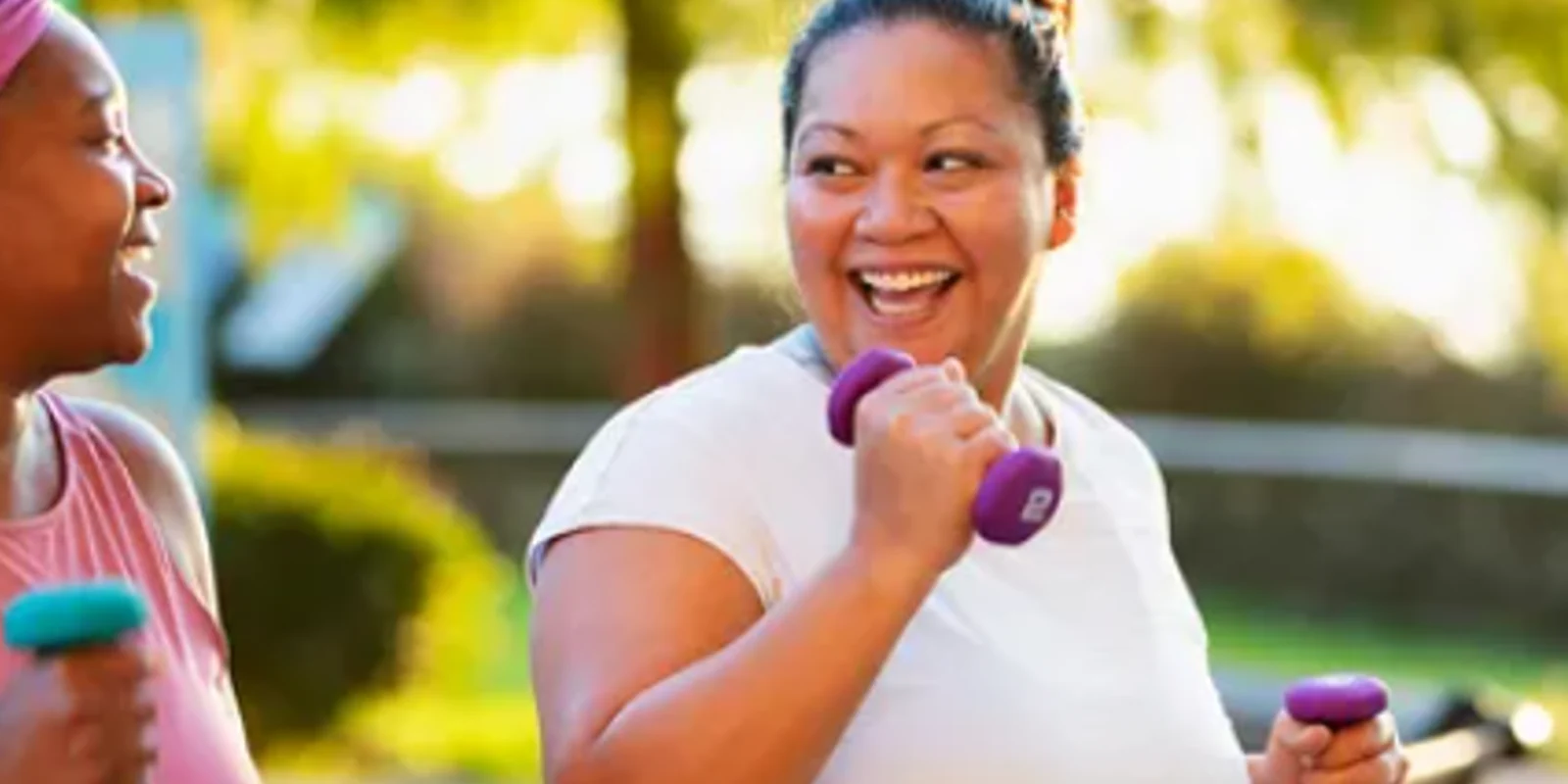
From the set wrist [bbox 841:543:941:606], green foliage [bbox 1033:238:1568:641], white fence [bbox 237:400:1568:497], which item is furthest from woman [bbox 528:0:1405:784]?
white fence [bbox 237:400:1568:497]

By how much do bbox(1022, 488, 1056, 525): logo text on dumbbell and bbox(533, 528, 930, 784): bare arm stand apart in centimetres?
11

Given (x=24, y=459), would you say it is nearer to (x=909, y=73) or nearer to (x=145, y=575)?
(x=145, y=575)

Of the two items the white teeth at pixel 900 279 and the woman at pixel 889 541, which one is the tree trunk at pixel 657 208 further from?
the white teeth at pixel 900 279

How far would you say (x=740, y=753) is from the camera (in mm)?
2230

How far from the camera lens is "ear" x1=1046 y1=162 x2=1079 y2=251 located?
2.71 m

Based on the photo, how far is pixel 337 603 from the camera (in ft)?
32.8

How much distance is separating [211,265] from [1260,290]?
469 inches

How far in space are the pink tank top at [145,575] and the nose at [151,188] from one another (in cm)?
19

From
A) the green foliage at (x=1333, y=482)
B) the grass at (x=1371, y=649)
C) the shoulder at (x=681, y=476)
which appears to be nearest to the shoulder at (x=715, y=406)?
the shoulder at (x=681, y=476)

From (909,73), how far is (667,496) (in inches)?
16.1

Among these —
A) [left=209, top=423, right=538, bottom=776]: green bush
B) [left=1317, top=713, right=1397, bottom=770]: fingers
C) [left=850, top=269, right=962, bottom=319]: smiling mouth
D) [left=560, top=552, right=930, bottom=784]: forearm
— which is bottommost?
[left=209, top=423, right=538, bottom=776]: green bush

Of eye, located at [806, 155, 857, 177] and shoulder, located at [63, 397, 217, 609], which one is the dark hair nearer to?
eye, located at [806, 155, 857, 177]

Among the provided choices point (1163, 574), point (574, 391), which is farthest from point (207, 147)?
point (574, 391)

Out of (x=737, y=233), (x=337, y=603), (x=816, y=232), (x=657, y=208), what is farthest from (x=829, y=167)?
(x=737, y=233)
